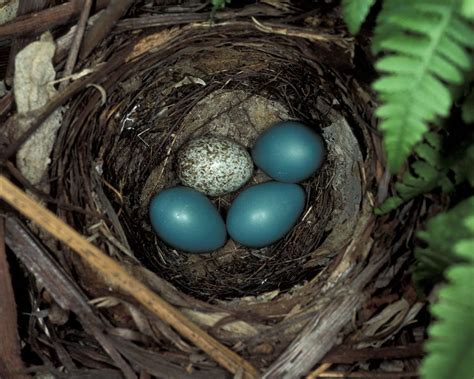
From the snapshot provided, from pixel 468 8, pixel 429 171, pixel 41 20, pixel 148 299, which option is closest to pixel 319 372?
pixel 148 299

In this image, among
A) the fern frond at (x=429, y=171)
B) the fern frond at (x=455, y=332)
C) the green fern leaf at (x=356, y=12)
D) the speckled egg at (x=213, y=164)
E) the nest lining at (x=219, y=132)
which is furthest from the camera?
the speckled egg at (x=213, y=164)

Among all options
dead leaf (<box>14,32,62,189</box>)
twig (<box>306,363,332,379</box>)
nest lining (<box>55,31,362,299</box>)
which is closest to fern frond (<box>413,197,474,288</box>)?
twig (<box>306,363,332,379</box>)

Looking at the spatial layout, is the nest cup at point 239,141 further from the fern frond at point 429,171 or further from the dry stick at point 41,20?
the fern frond at point 429,171

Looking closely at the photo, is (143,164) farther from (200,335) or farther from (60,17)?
Result: (200,335)

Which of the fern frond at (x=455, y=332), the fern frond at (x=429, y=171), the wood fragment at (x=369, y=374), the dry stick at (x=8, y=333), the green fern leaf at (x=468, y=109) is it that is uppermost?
the green fern leaf at (x=468, y=109)

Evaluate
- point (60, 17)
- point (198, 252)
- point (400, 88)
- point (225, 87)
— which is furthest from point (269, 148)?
point (400, 88)

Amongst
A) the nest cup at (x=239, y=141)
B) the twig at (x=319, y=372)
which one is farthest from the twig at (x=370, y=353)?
the nest cup at (x=239, y=141)
